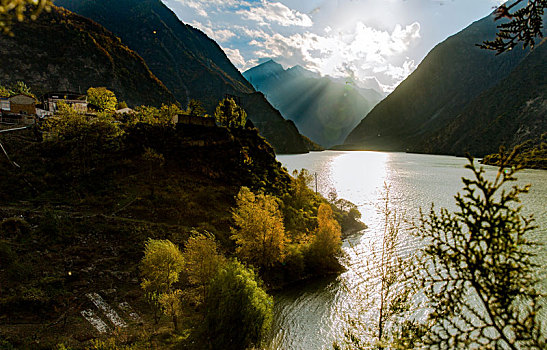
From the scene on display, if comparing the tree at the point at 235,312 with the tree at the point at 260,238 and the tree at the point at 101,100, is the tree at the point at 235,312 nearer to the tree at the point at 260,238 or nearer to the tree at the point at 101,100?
the tree at the point at 260,238

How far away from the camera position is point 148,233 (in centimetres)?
4050

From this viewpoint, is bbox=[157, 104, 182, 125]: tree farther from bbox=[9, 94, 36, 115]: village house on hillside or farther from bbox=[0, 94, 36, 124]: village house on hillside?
bbox=[9, 94, 36, 115]: village house on hillside

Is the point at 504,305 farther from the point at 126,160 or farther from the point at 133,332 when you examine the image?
the point at 126,160

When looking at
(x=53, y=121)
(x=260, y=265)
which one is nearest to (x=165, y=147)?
(x=53, y=121)

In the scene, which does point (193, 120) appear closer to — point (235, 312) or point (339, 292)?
point (339, 292)

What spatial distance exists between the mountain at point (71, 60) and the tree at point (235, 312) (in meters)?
145

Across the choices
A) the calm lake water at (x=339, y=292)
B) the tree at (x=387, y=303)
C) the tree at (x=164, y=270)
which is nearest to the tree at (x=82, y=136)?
the tree at (x=164, y=270)

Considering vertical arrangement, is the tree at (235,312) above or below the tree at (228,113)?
below

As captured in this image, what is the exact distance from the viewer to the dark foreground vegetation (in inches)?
1014

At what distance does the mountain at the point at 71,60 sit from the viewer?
5022 inches

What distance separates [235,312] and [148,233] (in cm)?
2190

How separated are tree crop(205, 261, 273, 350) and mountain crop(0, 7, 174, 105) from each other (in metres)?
145

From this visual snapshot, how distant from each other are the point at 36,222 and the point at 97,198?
9691 mm

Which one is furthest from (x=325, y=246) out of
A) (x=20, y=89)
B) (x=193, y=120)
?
(x=20, y=89)
